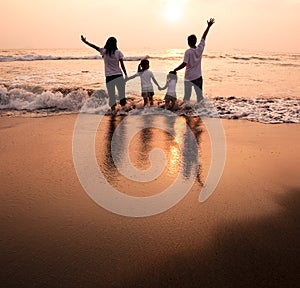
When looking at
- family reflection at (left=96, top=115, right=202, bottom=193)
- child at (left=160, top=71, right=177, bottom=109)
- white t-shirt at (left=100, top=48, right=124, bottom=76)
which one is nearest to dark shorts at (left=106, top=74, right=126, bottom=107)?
white t-shirt at (left=100, top=48, right=124, bottom=76)

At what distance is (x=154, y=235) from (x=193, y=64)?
689 cm

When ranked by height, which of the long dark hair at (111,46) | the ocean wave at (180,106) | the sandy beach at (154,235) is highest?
the long dark hair at (111,46)

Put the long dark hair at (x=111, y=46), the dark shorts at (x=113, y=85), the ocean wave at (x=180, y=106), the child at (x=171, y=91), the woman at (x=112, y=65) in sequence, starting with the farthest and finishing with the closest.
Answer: the child at (x=171, y=91) < the dark shorts at (x=113, y=85) < the woman at (x=112, y=65) < the long dark hair at (x=111, y=46) < the ocean wave at (x=180, y=106)

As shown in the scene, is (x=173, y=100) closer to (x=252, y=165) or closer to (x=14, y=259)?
(x=252, y=165)

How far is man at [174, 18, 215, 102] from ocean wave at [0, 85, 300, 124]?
0.52 m

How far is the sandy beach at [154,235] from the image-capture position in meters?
2.25

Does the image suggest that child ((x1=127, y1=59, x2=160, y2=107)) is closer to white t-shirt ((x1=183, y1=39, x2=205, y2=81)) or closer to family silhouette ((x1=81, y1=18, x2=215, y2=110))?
family silhouette ((x1=81, y1=18, x2=215, y2=110))

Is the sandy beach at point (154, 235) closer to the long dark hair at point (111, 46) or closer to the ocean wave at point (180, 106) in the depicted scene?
the ocean wave at point (180, 106)

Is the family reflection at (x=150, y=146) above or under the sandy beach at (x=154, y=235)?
above

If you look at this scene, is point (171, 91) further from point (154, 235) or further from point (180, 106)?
point (154, 235)

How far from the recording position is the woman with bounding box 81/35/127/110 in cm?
849

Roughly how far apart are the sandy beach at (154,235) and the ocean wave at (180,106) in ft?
12.9

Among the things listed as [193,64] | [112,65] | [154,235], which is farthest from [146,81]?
[154,235]

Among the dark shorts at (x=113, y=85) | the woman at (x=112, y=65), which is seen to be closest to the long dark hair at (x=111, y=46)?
the woman at (x=112, y=65)
